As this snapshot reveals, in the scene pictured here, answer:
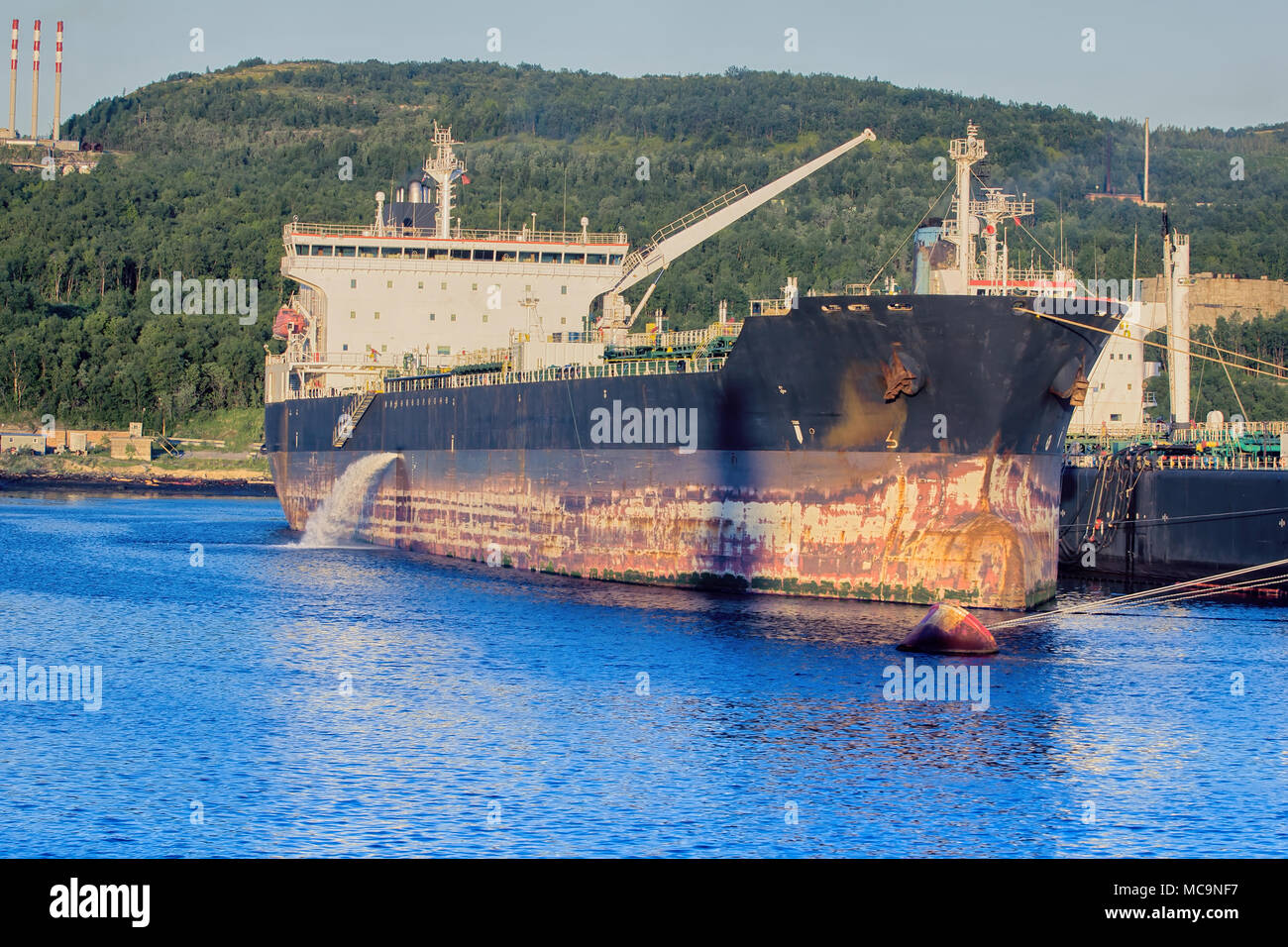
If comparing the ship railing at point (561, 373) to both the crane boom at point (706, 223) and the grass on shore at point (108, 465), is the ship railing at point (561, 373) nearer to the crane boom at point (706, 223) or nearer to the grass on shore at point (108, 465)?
the crane boom at point (706, 223)

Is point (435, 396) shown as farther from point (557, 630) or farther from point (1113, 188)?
point (1113, 188)

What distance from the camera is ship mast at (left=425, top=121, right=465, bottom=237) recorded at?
140ft

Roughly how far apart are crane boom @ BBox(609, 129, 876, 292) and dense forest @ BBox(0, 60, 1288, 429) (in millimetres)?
25941

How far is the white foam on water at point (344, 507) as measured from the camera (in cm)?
4025

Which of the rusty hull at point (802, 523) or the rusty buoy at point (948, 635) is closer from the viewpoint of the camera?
the rusty buoy at point (948, 635)

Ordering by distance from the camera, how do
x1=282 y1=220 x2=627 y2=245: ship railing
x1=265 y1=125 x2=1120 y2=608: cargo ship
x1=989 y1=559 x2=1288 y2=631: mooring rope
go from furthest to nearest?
x1=282 y1=220 x2=627 y2=245: ship railing < x1=989 y1=559 x2=1288 y2=631: mooring rope < x1=265 y1=125 x2=1120 y2=608: cargo ship

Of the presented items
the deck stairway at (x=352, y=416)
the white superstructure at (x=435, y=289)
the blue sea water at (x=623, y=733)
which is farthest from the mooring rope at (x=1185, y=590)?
the deck stairway at (x=352, y=416)

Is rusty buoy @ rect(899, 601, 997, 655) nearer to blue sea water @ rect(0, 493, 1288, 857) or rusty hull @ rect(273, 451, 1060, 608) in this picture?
blue sea water @ rect(0, 493, 1288, 857)

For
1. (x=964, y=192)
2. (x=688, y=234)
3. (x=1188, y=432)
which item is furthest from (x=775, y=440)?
(x=1188, y=432)

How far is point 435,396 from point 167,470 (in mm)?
50782

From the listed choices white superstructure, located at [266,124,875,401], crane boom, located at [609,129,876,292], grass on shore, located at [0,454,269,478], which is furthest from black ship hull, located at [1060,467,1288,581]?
grass on shore, located at [0,454,269,478]

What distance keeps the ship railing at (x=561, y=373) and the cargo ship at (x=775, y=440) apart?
0.08 m

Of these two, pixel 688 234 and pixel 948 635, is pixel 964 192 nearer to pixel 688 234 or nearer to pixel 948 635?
pixel 948 635
